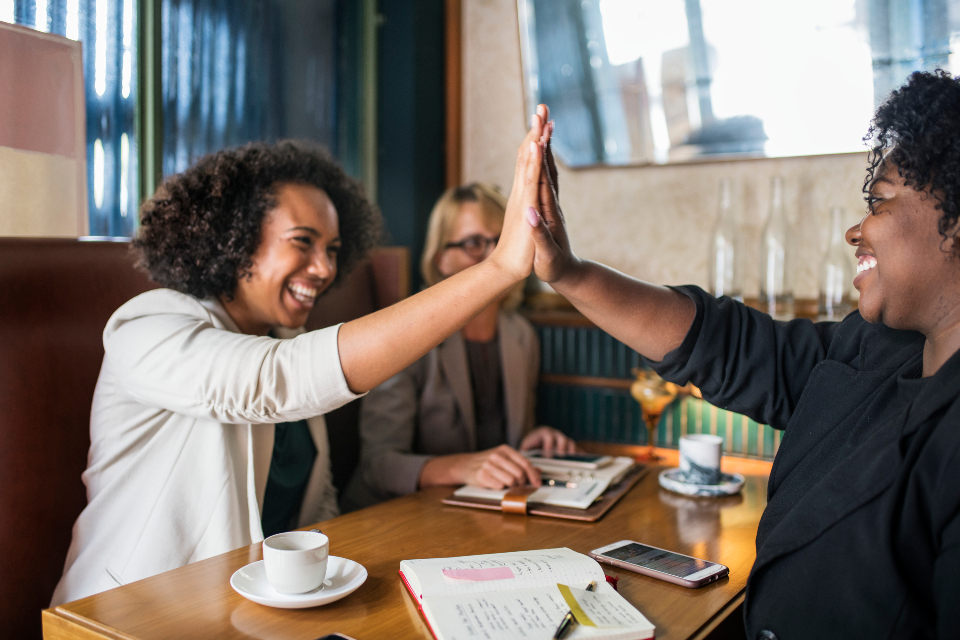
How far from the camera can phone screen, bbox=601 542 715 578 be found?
1.08m

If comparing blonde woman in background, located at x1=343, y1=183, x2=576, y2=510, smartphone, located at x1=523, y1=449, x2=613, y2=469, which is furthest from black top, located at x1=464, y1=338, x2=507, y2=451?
smartphone, located at x1=523, y1=449, x2=613, y2=469

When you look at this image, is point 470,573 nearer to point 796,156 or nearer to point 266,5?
point 796,156

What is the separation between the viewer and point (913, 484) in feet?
2.87

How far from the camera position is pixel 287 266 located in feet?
5.19

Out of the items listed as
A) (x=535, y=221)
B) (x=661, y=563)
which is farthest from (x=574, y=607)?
(x=535, y=221)

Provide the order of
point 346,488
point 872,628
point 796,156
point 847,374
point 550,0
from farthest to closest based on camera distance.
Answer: point 550,0 → point 796,156 → point 346,488 → point 847,374 → point 872,628

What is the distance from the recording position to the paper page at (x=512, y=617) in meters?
0.84

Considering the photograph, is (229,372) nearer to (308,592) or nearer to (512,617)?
(308,592)

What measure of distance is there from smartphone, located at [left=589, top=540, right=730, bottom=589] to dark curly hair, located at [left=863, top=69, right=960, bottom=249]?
1.88ft

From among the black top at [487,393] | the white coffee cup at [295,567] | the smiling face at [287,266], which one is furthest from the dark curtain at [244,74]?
the white coffee cup at [295,567]

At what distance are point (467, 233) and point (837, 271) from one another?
1.16 metres

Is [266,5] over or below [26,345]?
over

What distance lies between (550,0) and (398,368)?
1941 mm

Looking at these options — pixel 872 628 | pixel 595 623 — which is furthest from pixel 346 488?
pixel 872 628
